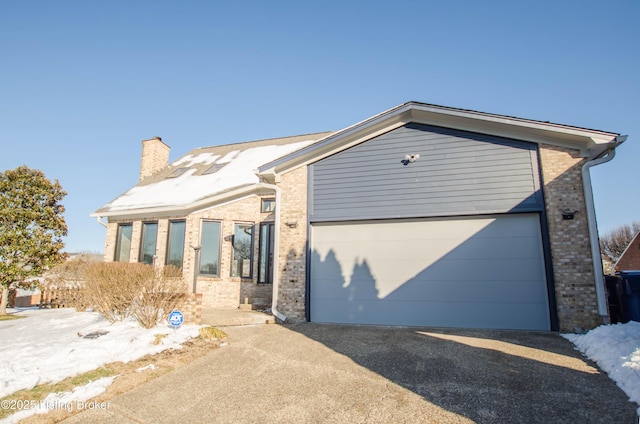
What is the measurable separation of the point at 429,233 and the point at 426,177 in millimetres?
1406

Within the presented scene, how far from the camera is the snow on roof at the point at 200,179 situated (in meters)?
12.8

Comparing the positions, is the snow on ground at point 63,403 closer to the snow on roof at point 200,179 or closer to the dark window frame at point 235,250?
the dark window frame at point 235,250

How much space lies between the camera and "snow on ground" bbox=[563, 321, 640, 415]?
12.5ft

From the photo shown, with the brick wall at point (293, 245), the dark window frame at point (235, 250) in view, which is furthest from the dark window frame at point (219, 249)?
the brick wall at point (293, 245)

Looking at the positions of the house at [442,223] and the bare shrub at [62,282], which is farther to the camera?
the bare shrub at [62,282]

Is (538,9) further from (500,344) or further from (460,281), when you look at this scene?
(500,344)

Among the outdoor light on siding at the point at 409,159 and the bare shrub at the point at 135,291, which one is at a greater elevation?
the outdoor light on siding at the point at 409,159

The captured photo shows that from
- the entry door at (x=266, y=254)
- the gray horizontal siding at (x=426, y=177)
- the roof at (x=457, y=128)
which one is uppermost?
the roof at (x=457, y=128)

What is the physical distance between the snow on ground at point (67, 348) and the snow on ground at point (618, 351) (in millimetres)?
6343

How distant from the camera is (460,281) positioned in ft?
25.4

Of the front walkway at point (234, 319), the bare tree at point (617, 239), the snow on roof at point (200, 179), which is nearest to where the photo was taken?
the front walkway at point (234, 319)

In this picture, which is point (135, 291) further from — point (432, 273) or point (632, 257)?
point (632, 257)

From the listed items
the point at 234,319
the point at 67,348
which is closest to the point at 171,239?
the point at 234,319

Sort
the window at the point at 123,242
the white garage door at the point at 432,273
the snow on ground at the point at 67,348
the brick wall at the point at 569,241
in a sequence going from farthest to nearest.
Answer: the window at the point at 123,242
the white garage door at the point at 432,273
the brick wall at the point at 569,241
the snow on ground at the point at 67,348
